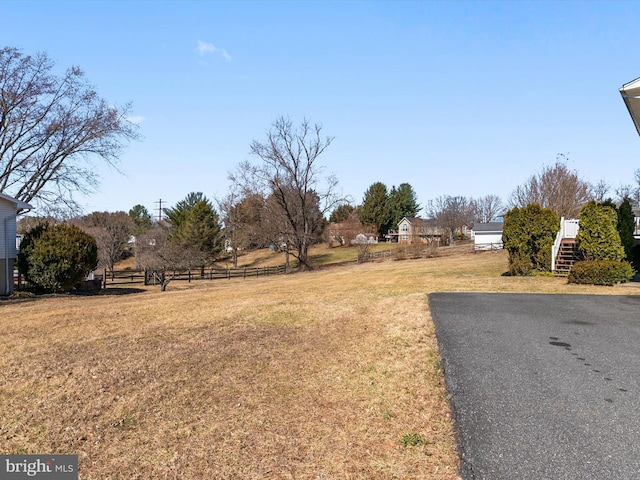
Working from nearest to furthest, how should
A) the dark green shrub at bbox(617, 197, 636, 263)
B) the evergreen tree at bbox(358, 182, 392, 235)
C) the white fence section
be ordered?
the dark green shrub at bbox(617, 197, 636, 263) < the white fence section < the evergreen tree at bbox(358, 182, 392, 235)

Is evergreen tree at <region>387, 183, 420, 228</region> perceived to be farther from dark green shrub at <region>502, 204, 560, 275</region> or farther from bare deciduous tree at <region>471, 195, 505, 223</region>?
dark green shrub at <region>502, 204, 560, 275</region>

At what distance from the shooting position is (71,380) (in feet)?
18.2

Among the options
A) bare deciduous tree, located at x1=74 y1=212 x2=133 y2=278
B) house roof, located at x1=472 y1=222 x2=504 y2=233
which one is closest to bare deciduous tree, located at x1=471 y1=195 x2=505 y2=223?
house roof, located at x1=472 y1=222 x2=504 y2=233

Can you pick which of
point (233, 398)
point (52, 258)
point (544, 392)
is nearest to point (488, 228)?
point (52, 258)

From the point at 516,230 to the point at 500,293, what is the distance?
6483 millimetres

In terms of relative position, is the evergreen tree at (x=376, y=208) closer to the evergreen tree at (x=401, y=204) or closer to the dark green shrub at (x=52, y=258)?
the evergreen tree at (x=401, y=204)

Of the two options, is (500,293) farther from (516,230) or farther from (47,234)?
(47,234)

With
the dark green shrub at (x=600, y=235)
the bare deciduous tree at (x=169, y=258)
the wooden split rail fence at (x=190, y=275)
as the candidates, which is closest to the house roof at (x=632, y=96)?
the dark green shrub at (x=600, y=235)

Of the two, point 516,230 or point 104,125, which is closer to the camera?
point 516,230

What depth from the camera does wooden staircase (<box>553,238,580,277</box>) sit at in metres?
17.0

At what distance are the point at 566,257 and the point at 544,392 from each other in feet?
50.4

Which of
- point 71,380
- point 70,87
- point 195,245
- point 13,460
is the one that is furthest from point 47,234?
point 195,245

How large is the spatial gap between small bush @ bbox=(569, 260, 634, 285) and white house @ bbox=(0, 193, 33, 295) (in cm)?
2294

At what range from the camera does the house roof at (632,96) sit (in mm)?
10397
